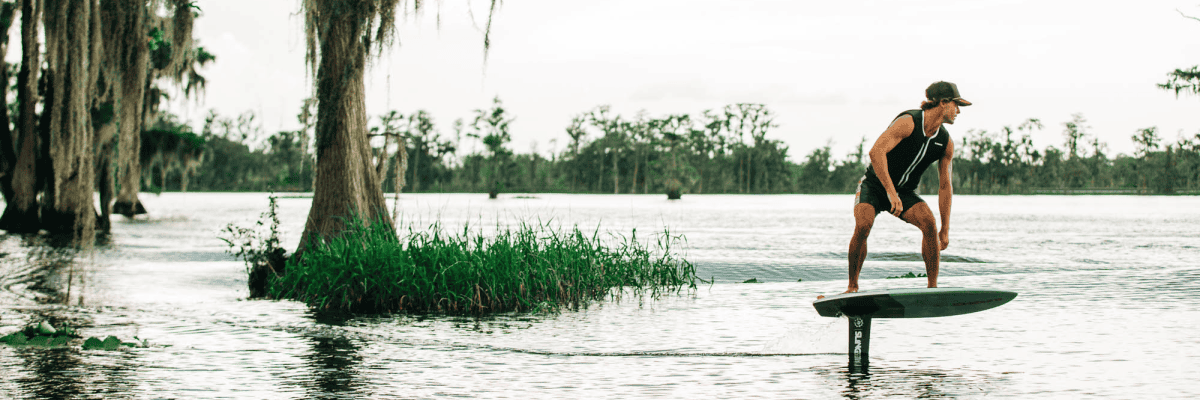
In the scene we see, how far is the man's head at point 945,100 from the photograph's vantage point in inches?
312

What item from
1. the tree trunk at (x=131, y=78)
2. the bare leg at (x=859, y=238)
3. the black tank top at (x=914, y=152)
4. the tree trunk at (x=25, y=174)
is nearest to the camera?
the black tank top at (x=914, y=152)

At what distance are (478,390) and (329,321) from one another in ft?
14.8

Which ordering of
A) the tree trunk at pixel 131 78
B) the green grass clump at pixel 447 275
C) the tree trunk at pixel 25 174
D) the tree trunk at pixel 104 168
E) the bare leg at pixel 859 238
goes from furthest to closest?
the tree trunk at pixel 104 168 → the tree trunk at pixel 25 174 → the tree trunk at pixel 131 78 → the green grass clump at pixel 447 275 → the bare leg at pixel 859 238

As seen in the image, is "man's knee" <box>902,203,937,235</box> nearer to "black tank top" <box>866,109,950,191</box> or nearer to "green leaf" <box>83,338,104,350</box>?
"black tank top" <box>866,109,950,191</box>

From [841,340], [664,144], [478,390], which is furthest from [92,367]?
[664,144]

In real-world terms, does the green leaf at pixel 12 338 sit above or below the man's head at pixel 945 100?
below

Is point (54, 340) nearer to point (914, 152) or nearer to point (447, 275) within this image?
point (447, 275)

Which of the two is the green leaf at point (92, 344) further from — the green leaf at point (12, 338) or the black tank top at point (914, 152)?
the black tank top at point (914, 152)

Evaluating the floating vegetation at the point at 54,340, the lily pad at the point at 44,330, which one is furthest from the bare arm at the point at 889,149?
the lily pad at the point at 44,330

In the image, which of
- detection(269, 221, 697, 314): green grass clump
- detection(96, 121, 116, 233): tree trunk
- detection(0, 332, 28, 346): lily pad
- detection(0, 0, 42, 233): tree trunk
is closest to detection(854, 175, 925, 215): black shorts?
detection(269, 221, 697, 314): green grass clump

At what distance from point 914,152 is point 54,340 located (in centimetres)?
712

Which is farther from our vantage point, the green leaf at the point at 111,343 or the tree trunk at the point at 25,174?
the tree trunk at the point at 25,174

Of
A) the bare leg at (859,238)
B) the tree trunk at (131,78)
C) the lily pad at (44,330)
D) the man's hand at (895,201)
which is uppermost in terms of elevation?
the tree trunk at (131,78)

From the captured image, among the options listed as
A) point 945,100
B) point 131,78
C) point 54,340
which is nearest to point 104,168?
point 131,78
